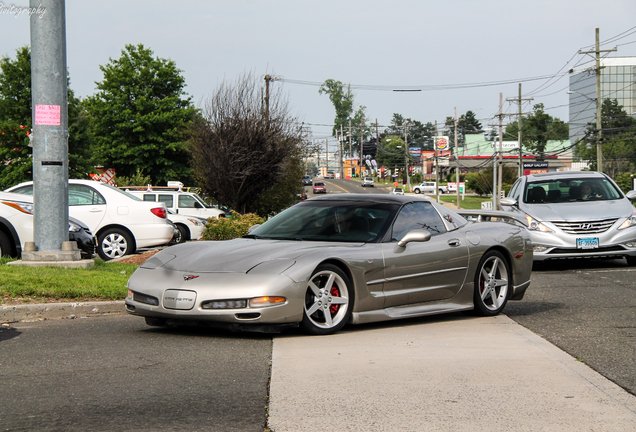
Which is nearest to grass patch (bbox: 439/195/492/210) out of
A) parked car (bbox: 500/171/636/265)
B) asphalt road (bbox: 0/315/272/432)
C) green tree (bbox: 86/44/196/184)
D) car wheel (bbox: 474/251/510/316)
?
green tree (bbox: 86/44/196/184)

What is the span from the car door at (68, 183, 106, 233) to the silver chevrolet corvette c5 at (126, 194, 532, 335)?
286 inches

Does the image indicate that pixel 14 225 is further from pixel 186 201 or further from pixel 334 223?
pixel 186 201

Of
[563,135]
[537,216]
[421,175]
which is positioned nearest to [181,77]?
[537,216]

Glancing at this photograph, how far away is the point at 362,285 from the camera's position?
6477 millimetres

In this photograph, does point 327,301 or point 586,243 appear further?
point 586,243

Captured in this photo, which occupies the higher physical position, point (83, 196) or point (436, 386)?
point (83, 196)

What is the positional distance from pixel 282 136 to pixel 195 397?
22442mm

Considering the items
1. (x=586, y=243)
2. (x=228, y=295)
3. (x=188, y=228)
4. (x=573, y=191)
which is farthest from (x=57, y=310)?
(x=188, y=228)

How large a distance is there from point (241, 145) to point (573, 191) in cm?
1423

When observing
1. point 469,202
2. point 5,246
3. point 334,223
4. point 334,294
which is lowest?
point 469,202

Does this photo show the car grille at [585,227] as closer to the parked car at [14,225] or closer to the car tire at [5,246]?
the parked car at [14,225]

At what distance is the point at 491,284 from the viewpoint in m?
7.86

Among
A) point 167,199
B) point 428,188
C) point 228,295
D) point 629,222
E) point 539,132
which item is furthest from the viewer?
point 539,132

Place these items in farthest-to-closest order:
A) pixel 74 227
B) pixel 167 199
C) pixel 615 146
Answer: pixel 615 146
pixel 167 199
pixel 74 227
